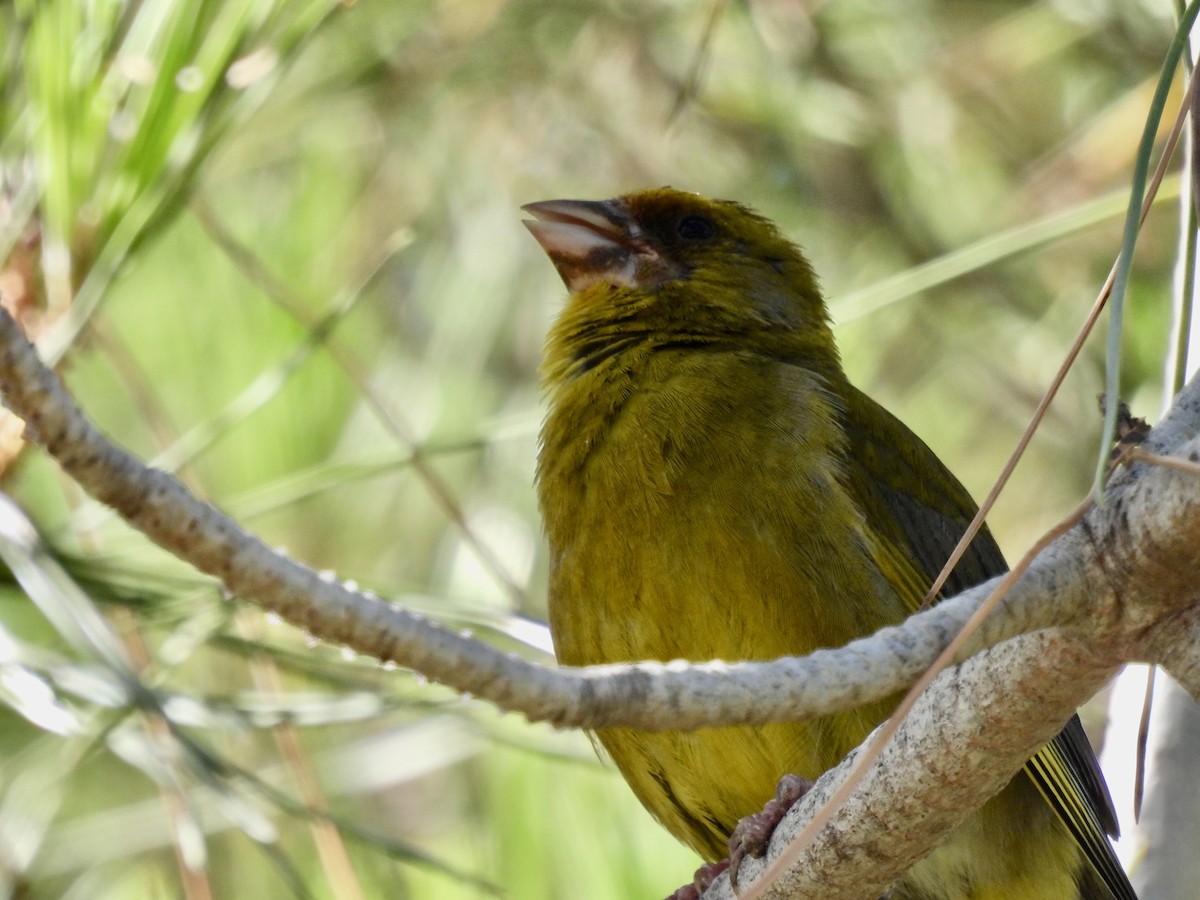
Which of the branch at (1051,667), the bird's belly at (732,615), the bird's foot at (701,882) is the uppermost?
the bird's belly at (732,615)

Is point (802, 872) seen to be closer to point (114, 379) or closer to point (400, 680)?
point (400, 680)

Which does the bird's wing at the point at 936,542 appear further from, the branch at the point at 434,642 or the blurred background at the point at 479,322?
the branch at the point at 434,642

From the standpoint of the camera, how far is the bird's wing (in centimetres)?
287

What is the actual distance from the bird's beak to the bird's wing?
1.88 feet

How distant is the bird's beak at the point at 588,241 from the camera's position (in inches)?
143

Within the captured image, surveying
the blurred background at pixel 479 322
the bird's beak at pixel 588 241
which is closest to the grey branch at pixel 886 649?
the blurred background at pixel 479 322

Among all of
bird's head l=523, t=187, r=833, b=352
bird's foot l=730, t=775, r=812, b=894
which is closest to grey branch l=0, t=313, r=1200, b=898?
bird's foot l=730, t=775, r=812, b=894

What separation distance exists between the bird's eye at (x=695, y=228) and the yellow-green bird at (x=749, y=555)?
1.22ft

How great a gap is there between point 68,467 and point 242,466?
8.80 ft

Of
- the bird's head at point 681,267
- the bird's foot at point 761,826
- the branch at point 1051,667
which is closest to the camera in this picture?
the branch at point 1051,667

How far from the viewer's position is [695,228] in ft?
12.5

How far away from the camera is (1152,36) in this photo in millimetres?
4441

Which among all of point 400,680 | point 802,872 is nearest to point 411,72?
point 400,680

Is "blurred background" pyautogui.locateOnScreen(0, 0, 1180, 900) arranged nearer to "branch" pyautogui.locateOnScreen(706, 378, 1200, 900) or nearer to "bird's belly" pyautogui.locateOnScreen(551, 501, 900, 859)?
"bird's belly" pyautogui.locateOnScreen(551, 501, 900, 859)
